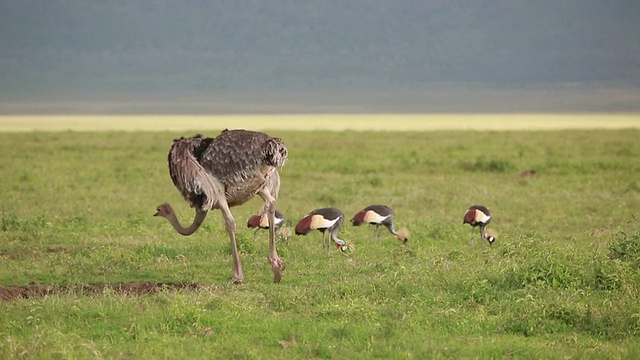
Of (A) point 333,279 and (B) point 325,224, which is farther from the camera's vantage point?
(B) point 325,224

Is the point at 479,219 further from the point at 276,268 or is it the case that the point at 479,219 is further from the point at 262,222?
the point at 276,268

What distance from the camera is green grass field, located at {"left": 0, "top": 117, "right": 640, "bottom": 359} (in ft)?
24.2

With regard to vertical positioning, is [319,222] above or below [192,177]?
below

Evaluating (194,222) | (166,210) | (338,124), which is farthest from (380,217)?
(338,124)

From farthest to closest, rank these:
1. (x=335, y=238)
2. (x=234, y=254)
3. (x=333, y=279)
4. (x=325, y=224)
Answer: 1. (x=335, y=238)
2. (x=325, y=224)
3. (x=333, y=279)
4. (x=234, y=254)

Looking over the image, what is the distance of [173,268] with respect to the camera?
1041 centimetres

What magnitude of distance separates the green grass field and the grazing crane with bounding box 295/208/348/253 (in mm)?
220

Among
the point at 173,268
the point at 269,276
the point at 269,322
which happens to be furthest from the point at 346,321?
the point at 173,268

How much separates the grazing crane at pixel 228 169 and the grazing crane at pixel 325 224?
4.05ft

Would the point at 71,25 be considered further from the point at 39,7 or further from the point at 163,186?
the point at 163,186

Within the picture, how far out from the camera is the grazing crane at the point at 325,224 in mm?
11172

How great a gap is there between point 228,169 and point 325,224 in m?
1.70

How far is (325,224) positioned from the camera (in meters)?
11.2

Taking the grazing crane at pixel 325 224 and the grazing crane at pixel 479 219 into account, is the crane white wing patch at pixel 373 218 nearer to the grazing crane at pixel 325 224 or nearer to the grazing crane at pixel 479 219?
the grazing crane at pixel 325 224
